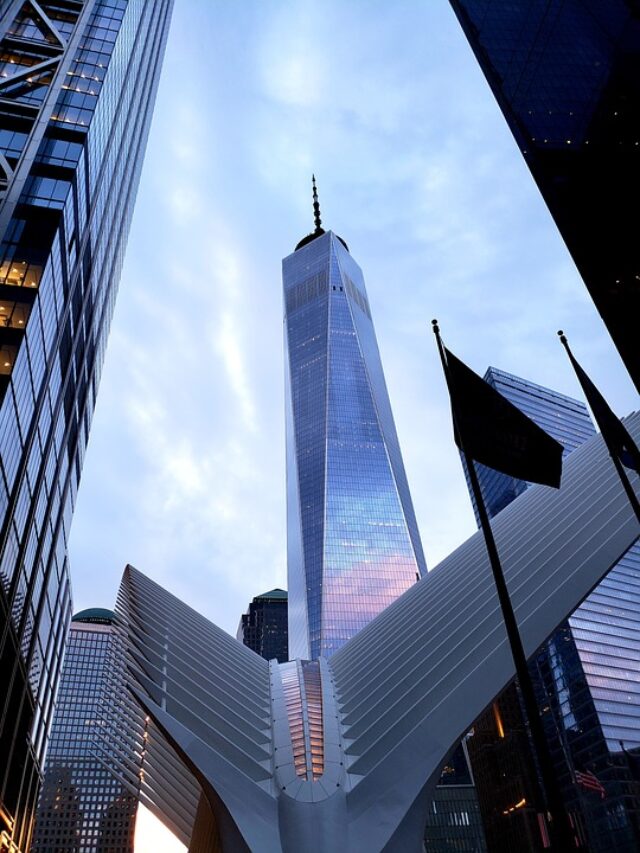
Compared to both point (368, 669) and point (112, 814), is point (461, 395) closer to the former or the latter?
point (368, 669)

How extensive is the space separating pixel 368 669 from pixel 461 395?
19346mm

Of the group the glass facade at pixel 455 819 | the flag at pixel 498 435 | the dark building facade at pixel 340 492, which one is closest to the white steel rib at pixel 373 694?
the flag at pixel 498 435

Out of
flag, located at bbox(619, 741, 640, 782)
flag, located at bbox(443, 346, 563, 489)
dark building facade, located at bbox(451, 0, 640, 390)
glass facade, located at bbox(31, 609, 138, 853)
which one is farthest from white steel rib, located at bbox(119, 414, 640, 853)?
glass facade, located at bbox(31, 609, 138, 853)

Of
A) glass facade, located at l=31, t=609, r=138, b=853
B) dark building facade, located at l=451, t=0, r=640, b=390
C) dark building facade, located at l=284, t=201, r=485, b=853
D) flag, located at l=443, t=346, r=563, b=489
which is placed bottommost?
flag, located at l=443, t=346, r=563, b=489

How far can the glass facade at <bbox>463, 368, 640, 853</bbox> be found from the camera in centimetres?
8400

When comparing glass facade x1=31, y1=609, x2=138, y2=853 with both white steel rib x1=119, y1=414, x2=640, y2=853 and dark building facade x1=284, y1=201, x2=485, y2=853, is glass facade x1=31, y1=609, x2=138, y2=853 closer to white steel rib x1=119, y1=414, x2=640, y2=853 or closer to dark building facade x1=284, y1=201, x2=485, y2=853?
dark building facade x1=284, y1=201, x2=485, y2=853

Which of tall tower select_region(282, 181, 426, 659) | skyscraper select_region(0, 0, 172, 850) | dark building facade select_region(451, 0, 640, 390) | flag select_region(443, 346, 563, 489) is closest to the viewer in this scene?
flag select_region(443, 346, 563, 489)

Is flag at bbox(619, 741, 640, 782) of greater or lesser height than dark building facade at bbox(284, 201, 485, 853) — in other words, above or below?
below

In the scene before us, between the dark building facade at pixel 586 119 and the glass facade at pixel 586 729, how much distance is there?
248 ft

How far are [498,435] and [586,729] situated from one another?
321 ft

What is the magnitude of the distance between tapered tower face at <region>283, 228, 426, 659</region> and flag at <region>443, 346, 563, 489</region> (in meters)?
127

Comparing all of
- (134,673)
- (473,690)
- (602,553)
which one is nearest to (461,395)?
(473,690)

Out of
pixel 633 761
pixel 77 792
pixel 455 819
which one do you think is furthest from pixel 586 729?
pixel 77 792

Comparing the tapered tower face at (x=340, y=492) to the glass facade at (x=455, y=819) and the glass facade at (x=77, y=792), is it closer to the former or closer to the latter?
the glass facade at (x=455, y=819)
